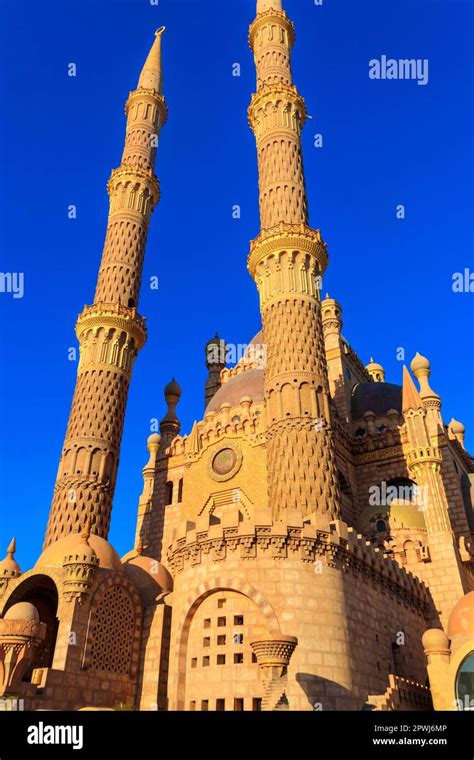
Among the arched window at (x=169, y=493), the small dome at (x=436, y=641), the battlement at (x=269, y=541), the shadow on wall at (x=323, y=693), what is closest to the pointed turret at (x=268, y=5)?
the arched window at (x=169, y=493)

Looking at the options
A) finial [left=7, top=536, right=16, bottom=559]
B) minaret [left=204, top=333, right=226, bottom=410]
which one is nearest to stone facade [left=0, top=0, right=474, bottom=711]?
finial [left=7, top=536, right=16, bottom=559]

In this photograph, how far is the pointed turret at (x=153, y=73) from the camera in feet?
127

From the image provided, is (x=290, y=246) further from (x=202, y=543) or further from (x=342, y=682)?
(x=342, y=682)

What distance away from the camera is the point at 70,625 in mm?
15102

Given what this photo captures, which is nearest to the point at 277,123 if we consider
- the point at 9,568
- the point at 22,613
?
the point at 9,568

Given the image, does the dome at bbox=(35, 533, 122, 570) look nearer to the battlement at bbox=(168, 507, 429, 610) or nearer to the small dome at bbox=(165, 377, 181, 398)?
the battlement at bbox=(168, 507, 429, 610)

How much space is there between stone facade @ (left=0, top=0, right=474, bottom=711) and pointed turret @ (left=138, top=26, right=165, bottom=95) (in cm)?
39

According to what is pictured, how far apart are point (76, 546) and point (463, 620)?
34.0 feet

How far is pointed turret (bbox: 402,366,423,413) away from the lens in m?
25.4

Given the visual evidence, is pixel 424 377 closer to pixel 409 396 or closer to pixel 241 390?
pixel 409 396

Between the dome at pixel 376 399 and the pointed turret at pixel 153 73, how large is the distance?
23057 mm
